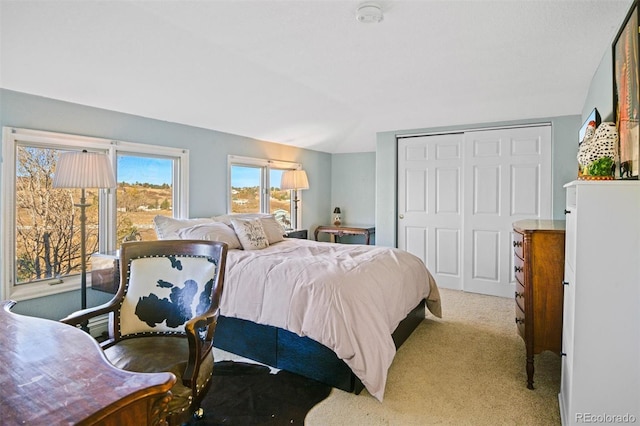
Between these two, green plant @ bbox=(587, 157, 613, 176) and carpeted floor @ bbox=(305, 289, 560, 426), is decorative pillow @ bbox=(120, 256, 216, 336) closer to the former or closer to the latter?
carpeted floor @ bbox=(305, 289, 560, 426)

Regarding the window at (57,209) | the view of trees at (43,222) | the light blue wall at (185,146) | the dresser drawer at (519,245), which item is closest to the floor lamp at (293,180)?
the light blue wall at (185,146)

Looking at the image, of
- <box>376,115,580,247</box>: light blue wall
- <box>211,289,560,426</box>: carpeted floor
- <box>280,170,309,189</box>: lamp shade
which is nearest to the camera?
<box>211,289,560,426</box>: carpeted floor

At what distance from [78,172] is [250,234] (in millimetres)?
1480

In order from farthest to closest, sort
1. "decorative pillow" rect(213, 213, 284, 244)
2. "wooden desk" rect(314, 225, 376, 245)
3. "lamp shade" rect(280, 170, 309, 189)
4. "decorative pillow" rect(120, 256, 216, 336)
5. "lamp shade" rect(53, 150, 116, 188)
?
"wooden desk" rect(314, 225, 376, 245) < "lamp shade" rect(280, 170, 309, 189) < "decorative pillow" rect(213, 213, 284, 244) < "lamp shade" rect(53, 150, 116, 188) < "decorative pillow" rect(120, 256, 216, 336)

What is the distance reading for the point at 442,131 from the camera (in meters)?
4.66

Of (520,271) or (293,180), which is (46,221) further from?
(520,271)

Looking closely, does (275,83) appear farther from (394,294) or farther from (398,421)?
(398,421)

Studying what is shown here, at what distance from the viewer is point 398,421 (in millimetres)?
1950

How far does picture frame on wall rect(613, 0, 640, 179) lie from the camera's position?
1.60 metres

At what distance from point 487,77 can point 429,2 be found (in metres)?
1.53

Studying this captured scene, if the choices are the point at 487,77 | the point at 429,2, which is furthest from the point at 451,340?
the point at 429,2

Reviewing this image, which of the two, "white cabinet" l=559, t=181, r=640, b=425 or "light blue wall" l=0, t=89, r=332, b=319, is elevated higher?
"light blue wall" l=0, t=89, r=332, b=319

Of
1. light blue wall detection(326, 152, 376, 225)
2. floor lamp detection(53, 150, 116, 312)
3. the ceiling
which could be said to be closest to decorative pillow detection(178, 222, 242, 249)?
floor lamp detection(53, 150, 116, 312)
